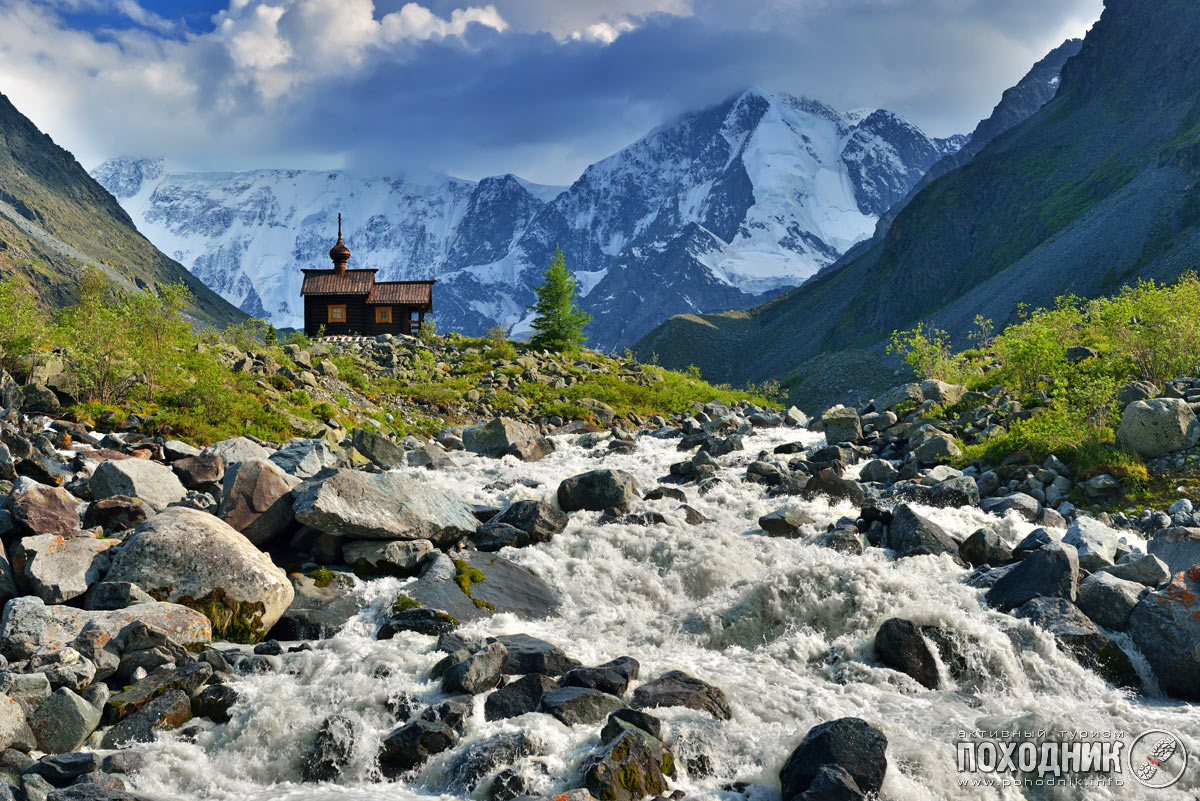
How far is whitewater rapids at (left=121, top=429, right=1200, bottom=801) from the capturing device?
7.90 meters

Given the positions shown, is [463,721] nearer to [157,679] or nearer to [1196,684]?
[157,679]

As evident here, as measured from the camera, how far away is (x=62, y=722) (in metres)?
8.05

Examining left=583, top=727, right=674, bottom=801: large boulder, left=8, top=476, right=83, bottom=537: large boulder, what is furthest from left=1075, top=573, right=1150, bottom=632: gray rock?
left=8, top=476, right=83, bottom=537: large boulder

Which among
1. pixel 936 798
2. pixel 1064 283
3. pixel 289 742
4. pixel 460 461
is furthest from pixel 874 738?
pixel 1064 283

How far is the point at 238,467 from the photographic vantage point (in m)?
Answer: 13.8

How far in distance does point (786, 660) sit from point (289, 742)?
21.0ft

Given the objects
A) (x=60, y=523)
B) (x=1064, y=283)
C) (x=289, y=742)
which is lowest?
(x=289, y=742)

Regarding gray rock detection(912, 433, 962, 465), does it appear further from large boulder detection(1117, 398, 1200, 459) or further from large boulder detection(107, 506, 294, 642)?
large boulder detection(107, 506, 294, 642)

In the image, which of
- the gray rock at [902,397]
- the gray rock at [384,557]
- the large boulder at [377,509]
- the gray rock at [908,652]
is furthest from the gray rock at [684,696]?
the gray rock at [902,397]

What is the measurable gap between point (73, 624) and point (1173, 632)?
14.2 meters

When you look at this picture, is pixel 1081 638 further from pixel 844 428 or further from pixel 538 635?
pixel 844 428

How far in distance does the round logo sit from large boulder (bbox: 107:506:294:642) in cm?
1095

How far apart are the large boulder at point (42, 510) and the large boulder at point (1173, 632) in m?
15.6

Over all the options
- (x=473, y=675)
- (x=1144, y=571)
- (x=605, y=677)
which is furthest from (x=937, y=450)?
(x=473, y=675)
